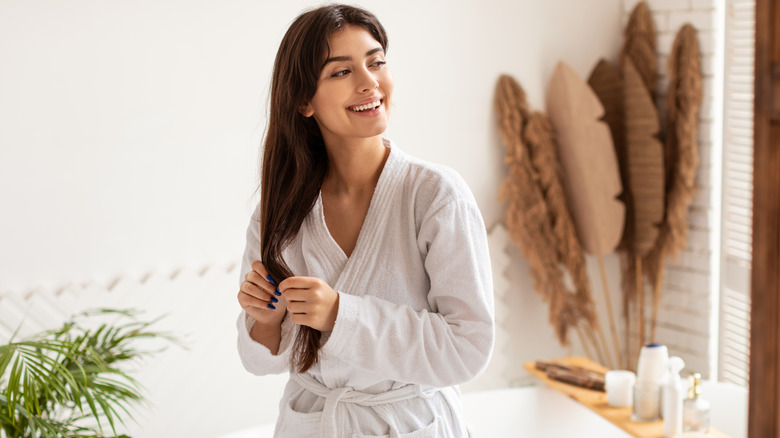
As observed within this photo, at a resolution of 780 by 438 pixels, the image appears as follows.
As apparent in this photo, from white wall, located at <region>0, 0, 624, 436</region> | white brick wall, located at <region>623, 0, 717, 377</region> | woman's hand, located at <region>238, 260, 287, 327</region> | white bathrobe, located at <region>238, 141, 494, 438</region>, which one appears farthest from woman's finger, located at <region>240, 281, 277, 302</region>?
white brick wall, located at <region>623, 0, 717, 377</region>

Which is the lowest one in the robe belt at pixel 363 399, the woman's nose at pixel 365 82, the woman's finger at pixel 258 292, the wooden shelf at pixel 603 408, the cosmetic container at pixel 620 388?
the wooden shelf at pixel 603 408

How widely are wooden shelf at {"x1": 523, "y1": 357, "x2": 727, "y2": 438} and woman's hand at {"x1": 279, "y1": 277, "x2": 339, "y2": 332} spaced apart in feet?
4.65

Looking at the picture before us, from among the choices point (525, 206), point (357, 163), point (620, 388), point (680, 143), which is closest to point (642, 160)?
point (680, 143)

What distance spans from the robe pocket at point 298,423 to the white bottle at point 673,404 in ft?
4.08

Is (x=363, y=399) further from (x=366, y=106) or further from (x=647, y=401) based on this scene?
(x=647, y=401)

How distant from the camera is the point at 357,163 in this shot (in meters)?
1.41

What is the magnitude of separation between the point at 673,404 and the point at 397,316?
1299 millimetres

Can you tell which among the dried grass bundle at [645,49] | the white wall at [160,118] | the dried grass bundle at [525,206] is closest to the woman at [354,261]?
the white wall at [160,118]

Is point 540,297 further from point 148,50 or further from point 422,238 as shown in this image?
point 422,238

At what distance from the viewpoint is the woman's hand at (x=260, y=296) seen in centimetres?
129

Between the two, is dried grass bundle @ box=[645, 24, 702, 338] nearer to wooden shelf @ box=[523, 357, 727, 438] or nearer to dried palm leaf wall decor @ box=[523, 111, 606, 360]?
dried palm leaf wall decor @ box=[523, 111, 606, 360]

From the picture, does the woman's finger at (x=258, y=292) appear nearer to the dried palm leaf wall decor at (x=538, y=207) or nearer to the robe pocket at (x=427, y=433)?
the robe pocket at (x=427, y=433)

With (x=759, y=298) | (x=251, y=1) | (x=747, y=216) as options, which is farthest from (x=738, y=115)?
(x=759, y=298)

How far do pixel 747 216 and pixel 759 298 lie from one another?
2.64 m
